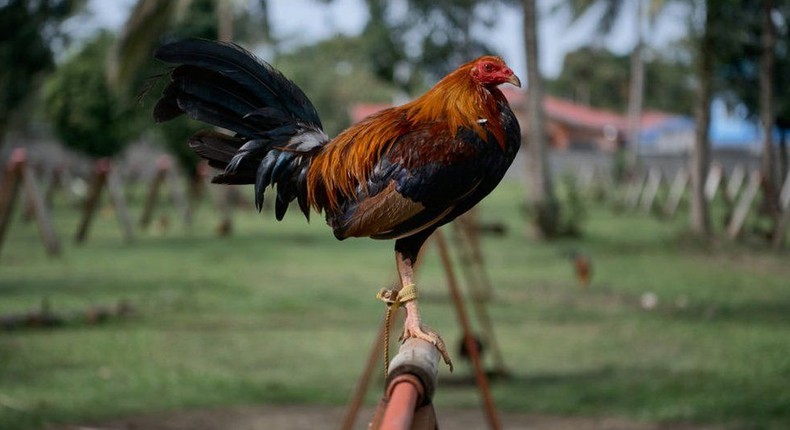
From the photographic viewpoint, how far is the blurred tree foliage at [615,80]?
2395 inches

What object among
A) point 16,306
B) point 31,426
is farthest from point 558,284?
point 31,426

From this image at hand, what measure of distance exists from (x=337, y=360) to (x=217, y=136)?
7.07 m

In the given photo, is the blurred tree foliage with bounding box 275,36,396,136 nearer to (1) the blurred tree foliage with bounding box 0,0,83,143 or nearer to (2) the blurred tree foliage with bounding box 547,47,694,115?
(2) the blurred tree foliage with bounding box 547,47,694,115

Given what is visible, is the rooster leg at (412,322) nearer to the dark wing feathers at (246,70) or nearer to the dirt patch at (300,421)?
the dark wing feathers at (246,70)

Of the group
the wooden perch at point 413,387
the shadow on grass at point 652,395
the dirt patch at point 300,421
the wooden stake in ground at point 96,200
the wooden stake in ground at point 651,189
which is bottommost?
the wooden stake in ground at point 651,189

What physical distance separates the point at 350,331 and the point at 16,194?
19.6ft

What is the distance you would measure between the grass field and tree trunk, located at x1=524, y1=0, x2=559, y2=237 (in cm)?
179

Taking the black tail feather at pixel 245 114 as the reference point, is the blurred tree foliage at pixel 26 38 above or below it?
above

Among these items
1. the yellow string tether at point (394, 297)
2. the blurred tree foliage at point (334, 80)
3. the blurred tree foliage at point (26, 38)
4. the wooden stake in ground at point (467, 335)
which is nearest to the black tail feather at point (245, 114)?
the yellow string tether at point (394, 297)

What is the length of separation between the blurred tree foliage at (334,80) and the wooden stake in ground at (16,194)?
38559 millimetres

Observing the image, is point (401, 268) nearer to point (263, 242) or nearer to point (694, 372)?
point (694, 372)

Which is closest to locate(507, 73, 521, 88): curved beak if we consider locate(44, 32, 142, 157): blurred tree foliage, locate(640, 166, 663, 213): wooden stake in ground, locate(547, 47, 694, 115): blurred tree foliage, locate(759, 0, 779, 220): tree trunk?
locate(759, 0, 779, 220): tree trunk

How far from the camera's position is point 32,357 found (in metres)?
9.04

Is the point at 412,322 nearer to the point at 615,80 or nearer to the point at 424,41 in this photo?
the point at 424,41
